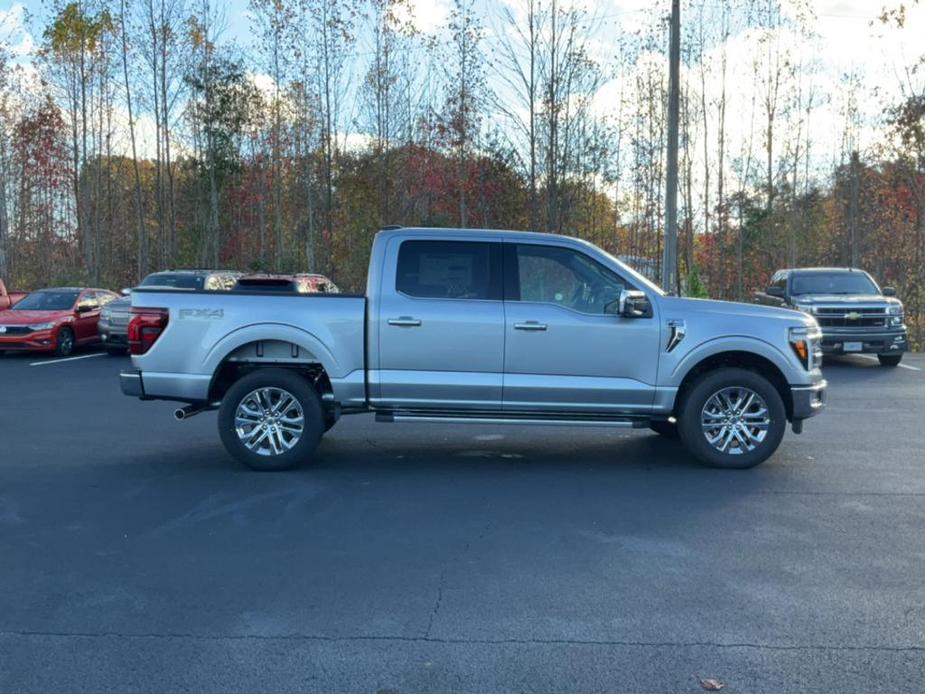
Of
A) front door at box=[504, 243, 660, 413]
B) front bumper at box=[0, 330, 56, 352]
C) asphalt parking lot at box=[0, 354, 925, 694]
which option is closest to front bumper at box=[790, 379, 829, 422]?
asphalt parking lot at box=[0, 354, 925, 694]

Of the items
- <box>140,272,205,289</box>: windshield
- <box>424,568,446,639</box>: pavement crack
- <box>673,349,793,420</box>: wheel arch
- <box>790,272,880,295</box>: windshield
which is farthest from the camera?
<box>140,272,205,289</box>: windshield

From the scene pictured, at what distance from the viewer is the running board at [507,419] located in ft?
28.3

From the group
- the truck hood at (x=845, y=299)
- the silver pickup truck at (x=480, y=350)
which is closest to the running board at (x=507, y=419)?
the silver pickup truck at (x=480, y=350)

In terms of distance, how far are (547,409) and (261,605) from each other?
3.85 metres

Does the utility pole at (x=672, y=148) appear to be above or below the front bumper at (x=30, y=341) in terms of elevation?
above

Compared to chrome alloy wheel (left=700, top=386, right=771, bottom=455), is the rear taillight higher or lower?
higher

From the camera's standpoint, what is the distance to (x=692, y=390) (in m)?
8.77

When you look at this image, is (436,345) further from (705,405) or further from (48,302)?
(48,302)

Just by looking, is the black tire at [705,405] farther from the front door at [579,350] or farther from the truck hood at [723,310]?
the truck hood at [723,310]

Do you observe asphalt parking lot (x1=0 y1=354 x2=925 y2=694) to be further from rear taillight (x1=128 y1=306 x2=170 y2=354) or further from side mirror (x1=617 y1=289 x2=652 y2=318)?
side mirror (x1=617 y1=289 x2=652 y2=318)

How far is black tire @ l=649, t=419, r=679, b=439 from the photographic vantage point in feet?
30.8

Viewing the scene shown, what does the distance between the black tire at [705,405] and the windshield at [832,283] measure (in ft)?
37.1

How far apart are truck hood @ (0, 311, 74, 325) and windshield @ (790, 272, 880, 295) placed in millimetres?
14986

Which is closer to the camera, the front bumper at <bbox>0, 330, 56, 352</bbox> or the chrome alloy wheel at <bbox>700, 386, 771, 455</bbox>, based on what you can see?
the chrome alloy wheel at <bbox>700, 386, 771, 455</bbox>
